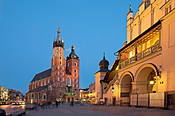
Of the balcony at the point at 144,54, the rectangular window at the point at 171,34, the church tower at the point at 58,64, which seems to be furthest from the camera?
the church tower at the point at 58,64

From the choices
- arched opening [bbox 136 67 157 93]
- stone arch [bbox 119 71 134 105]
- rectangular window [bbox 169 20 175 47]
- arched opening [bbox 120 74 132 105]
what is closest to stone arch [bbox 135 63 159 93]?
arched opening [bbox 136 67 157 93]

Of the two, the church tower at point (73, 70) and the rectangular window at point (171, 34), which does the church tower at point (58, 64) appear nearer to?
the church tower at point (73, 70)

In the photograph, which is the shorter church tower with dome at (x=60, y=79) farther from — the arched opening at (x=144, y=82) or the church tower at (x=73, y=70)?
the arched opening at (x=144, y=82)

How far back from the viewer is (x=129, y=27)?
4219 centimetres

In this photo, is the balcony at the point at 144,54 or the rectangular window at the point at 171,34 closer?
the rectangular window at the point at 171,34

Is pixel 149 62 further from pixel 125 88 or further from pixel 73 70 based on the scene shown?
pixel 73 70

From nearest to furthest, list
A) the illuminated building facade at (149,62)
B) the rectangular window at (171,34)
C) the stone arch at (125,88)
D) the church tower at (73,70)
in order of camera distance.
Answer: the rectangular window at (171,34) < the illuminated building facade at (149,62) < the stone arch at (125,88) < the church tower at (73,70)

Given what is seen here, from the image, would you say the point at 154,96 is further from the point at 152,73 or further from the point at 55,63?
the point at 55,63

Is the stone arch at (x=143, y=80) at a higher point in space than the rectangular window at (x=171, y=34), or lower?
lower

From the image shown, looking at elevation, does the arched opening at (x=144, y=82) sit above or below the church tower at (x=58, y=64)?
below

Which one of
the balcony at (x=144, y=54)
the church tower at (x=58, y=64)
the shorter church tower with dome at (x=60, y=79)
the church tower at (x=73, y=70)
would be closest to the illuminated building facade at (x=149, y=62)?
the balcony at (x=144, y=54)

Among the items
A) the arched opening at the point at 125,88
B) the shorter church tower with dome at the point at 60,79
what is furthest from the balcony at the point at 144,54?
the shorter church tower with dome at the point at 60,79

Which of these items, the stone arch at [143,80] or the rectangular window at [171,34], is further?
the stone arch at [143,80]

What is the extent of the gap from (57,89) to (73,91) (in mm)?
9139
